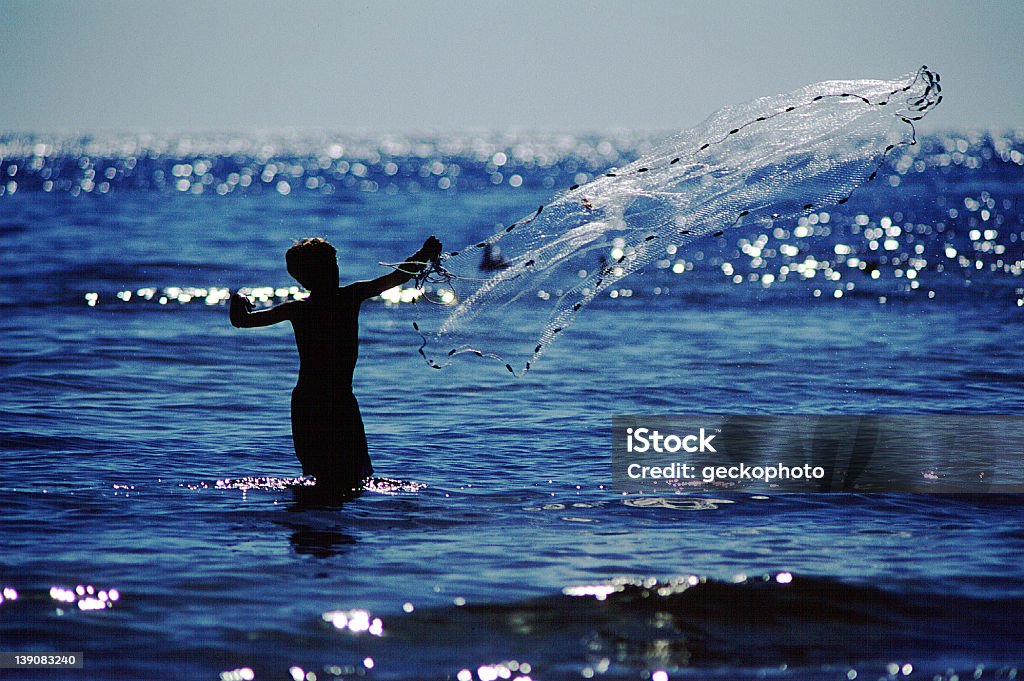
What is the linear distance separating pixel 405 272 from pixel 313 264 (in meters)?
0.60

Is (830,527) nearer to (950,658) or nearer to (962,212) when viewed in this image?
(950,658)

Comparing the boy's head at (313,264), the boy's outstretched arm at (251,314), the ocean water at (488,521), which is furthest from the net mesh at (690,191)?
the ocean water at (488,521)

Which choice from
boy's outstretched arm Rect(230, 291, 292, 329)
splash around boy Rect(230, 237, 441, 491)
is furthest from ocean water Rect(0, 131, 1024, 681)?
boy's outstretched arm Rect(230, 291, 292, 329)

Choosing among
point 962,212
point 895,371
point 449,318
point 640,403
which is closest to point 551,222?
point 449,318

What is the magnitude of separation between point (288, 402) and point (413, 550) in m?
5.58

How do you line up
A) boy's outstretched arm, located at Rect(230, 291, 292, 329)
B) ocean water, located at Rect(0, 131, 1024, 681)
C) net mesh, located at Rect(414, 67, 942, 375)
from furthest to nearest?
1. net mesh, located at Rect(414, 67, 942, 375)
2. boy's outstretched arm, located at Rect(230, 291, 292, 329)
3. ocean water, located at Rect(0, 131, 1024, 681)

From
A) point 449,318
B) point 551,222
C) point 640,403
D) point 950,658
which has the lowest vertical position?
point 950,658

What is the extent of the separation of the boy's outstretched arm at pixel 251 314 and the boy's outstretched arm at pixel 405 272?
47 cm

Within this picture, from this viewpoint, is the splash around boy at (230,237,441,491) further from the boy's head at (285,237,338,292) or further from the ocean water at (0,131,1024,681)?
the ocean water at (0,131,1024,681)

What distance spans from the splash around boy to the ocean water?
17.1 inches

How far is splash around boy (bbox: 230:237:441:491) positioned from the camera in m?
8.18

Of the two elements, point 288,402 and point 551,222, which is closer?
point 551,222

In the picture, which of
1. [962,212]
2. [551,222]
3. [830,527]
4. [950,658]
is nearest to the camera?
[950,658]

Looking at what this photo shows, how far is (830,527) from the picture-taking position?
8242mm
